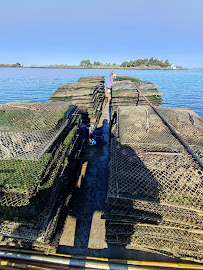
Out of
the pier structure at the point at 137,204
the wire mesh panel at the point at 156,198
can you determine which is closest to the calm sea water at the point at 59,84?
the pier structure at the point at 137,204

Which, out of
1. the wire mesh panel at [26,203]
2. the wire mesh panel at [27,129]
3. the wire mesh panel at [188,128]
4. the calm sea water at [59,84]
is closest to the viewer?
the wire mesh panel at [26,203]

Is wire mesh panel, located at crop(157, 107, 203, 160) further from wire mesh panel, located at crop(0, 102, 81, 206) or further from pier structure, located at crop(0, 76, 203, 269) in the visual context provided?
wire mesh panel, located at crop(0, 102, 81, 206)

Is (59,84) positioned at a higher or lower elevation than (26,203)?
higher

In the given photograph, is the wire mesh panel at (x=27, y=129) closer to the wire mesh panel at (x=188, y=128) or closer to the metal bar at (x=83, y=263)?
the metal bar at (x=83, y=263)

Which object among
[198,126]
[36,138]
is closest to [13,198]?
[36,138]

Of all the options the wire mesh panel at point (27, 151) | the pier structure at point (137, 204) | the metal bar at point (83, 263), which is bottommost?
the metal bar at point (83, 263)

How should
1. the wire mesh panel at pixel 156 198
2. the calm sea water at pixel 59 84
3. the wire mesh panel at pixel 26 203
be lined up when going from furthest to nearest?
the calm sea water at pixel 59 84, the wire mesh panel at pixel 156 198, the wire mesh panel at pixel 26 203

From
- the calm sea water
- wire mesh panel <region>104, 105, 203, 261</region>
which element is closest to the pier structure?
wire mesh panel <region>104, 105, 203, 261</region>

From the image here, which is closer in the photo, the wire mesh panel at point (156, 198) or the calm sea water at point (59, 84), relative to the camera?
the wire mesh panel at point (156, 198)

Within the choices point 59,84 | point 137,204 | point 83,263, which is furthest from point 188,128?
point 59,84

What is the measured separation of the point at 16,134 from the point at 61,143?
1.06m

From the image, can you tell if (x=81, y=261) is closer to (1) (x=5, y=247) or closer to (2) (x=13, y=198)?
(1) (x=5, y=247)

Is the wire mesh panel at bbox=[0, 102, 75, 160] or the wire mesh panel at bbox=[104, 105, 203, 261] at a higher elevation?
the wire mesh panel at bbox=[0, 102, 75, 160]

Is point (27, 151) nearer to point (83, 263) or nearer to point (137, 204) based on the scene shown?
point (137, 204)
